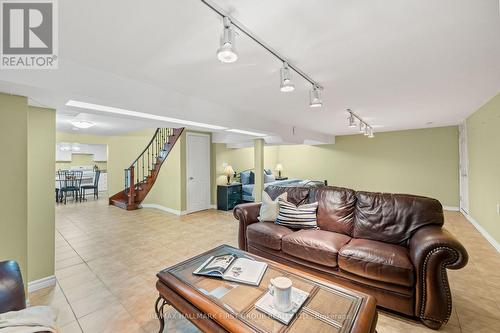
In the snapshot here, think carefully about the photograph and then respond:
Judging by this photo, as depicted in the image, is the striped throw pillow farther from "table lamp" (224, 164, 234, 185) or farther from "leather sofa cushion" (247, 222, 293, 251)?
"table lamp" (224, 164, 234, 185)

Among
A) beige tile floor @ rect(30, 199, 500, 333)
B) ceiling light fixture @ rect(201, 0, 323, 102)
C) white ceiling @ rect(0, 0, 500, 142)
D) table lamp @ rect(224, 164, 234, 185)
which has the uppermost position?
white ceiling @ rect(0, 0, 500, 142)

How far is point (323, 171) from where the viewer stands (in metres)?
7.61

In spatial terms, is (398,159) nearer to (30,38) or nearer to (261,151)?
(261,151)

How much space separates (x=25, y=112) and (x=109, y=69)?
0.80 m

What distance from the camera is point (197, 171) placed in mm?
5695

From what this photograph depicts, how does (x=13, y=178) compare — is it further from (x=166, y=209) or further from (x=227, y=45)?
(x=166, y=209)

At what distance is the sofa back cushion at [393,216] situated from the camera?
2.11 meters

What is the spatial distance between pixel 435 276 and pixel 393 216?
706 millimetres

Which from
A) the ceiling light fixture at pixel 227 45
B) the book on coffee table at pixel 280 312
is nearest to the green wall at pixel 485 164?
the book on coffee table at pixel 280 312

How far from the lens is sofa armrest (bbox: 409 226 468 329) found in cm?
158

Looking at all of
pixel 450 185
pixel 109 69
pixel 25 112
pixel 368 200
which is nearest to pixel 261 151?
pixel 368 200

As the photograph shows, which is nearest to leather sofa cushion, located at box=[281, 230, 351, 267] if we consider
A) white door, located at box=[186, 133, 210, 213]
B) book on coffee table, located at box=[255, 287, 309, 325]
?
book on coffee table, located at box=[255, 287, 309, 325]

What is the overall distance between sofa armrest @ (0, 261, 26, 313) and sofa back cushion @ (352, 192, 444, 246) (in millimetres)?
2735

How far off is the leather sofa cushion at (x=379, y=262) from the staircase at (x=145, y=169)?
14.9 feet
